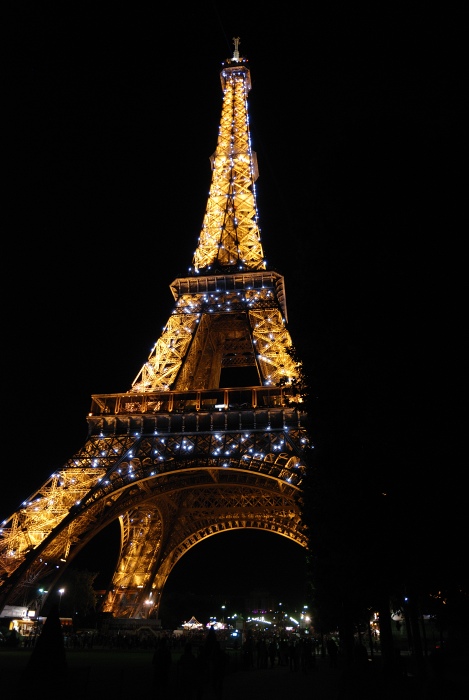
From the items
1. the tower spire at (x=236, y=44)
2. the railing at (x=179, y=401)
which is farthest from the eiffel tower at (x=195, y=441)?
the tower spire at (x=236, y=44)

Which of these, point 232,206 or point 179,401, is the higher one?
point 232,206

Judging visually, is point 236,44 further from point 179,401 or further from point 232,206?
point 179,401

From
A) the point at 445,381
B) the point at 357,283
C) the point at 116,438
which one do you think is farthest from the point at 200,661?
the point at 116,438

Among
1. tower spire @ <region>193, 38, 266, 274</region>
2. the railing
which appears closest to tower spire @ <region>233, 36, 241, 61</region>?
tower spire @ <region>193, 38, 266, 274</region>

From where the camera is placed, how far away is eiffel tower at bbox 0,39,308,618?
26.2 meters

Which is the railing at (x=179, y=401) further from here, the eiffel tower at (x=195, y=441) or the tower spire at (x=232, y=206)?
the tower spire at (x=232, y=206)

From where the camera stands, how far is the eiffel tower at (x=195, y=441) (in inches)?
1032

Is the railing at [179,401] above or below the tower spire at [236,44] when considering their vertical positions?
below

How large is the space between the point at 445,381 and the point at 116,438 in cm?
2384

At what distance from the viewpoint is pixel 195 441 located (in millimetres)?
28984

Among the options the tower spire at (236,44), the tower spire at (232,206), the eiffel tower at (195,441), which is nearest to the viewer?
the eiffel tower at (195,441)

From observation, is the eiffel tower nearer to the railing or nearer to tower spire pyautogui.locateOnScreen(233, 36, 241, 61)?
the railing

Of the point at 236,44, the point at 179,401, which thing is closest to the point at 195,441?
the point at 179,401

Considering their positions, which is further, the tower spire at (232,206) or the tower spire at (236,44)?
the tower spire at (236,44)
